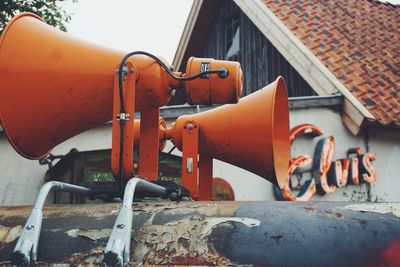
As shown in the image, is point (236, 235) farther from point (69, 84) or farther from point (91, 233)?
point (69, 84)

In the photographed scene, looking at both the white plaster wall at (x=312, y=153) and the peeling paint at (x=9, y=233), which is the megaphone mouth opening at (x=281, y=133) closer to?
the peeling paint at (x=9, y=233)

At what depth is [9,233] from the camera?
5.83 ft

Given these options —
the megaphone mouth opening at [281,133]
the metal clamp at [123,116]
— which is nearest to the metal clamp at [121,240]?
the metal clamp at [123,116]

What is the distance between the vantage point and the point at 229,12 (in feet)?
40.2

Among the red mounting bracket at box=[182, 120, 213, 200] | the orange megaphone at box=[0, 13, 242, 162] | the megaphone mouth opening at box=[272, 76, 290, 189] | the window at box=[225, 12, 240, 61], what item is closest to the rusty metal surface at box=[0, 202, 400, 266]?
the orange megaphone at box=[0, 13, 242, 162]

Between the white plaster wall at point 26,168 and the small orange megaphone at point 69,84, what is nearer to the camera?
the small orange megaphone at point 69,84

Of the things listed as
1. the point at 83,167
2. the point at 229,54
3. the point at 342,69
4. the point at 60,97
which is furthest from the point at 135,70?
the point at 229,54

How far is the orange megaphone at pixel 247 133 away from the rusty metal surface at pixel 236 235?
141cm

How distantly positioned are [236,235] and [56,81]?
4.78 ft

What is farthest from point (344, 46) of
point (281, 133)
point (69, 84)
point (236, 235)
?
point (236, 235)

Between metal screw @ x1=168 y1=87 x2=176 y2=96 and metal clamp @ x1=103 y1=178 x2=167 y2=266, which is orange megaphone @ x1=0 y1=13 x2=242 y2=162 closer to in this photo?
metal screw @ x1=168 y1=87 x2=176 y2=96

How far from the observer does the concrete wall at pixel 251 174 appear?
781 cm

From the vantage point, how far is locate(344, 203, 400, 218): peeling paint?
1.63m

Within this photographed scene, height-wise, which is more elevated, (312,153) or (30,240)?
(312,153)
